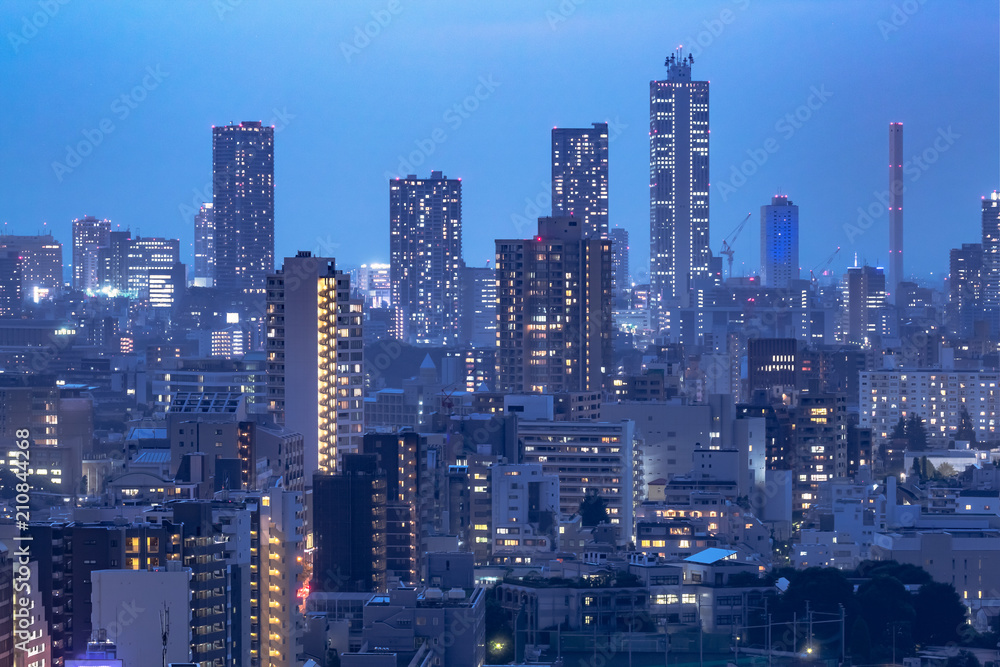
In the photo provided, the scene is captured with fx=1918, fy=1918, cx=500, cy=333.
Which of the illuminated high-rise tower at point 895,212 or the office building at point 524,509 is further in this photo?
the illuminated high-rise tower at point 895,212

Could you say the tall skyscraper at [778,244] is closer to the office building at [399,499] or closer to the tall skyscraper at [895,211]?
the tall skyscraper at [895,211]

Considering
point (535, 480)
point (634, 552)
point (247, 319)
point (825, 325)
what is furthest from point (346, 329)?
point (825, 325)

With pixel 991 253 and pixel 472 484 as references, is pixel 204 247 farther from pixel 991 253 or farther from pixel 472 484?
pixel 472 484

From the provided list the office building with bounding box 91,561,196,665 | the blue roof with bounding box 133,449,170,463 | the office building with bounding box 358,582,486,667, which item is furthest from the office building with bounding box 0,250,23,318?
the office building with bounding box 91,561,196,665

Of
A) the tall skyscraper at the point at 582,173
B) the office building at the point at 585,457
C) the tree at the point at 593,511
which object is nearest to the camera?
the tree at the point at 593,511

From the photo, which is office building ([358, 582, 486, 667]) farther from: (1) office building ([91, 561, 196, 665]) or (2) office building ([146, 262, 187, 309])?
(2) office building ([146, 262, 187, 309])

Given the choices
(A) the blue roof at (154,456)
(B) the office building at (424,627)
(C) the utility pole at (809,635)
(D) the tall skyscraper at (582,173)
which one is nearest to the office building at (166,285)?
(D) the tall skyscraper at (582,173)
